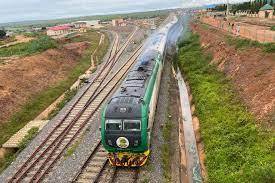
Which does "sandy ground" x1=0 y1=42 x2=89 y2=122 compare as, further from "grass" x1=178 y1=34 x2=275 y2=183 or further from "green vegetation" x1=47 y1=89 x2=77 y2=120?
"grass" x1=178 y1=34 x2=275 y2=183

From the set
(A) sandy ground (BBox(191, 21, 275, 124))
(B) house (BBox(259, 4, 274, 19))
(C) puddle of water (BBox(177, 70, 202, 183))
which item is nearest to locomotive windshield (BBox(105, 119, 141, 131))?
(C) puddle of water (BBox(177, 70, 202, 183))

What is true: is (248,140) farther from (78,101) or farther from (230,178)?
(78,101)

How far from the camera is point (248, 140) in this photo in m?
21.3

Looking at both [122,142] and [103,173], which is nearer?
[122,142]

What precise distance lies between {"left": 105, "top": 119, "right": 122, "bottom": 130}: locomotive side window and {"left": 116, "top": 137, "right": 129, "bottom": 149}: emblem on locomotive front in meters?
A: 0.62

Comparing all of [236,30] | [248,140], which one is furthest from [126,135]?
[236,30]

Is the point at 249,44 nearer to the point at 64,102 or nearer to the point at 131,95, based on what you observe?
the point at 64,102

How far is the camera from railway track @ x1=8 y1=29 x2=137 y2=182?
19.6m

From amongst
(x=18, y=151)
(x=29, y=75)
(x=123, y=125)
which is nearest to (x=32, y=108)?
(x=29, y=75)

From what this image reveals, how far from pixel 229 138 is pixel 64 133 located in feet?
40.1

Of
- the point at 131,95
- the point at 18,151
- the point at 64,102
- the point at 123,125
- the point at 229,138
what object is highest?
the point at 131,95

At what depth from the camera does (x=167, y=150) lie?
21.7 meters

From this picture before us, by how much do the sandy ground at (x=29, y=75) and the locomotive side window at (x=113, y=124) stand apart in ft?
43.4

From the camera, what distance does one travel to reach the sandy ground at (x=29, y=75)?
30688 millimetres
